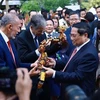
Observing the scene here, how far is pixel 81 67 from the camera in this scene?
4410 mm

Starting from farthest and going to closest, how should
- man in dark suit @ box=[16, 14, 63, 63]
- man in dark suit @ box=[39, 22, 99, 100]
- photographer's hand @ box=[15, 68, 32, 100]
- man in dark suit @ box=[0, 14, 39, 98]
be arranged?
man in dark suit @ box=[16, 14, 63, 63] → man in dark suit @ box=[39, 22, 99, 100] → man in dark suit @ box=[0, 14, 39, 98] → photographer's hand @ box=[15, 68, 32, 100]

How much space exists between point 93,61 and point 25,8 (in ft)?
62.0

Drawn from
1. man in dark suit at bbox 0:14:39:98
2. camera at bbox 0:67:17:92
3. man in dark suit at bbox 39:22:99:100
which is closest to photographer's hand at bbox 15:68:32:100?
camera at bbox 0:67:17:92

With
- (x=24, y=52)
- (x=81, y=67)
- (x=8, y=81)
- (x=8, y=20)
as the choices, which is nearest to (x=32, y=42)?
(x=24, y=52)

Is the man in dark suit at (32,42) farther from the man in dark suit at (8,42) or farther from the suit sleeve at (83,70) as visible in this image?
the suit sleeve at (83,70)

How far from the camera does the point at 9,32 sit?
4445mm

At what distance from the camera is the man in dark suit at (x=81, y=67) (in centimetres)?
443

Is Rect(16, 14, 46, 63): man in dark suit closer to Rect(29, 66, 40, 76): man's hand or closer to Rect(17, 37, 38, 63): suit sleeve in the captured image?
Rect(17, 37, 38, 63): suit sleeve

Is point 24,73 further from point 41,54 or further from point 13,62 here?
point 41,54

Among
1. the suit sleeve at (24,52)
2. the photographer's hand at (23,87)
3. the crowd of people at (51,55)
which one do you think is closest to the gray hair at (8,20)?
the crowd of people at (51,55)

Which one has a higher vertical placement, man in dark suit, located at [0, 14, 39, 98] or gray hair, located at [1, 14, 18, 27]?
gray hair, located at [1, 14, 18, 27]

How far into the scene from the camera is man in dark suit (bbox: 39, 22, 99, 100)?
4430mm

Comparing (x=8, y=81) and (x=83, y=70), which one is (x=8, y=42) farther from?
(x=8, y=81)

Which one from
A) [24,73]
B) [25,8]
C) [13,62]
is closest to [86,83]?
[13,62]
